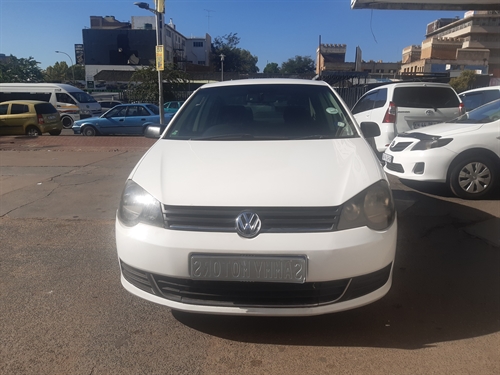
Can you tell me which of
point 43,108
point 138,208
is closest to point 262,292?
point 138,208

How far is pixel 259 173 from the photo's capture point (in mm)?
2664

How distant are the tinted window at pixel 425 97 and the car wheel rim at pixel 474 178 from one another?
3.02 m

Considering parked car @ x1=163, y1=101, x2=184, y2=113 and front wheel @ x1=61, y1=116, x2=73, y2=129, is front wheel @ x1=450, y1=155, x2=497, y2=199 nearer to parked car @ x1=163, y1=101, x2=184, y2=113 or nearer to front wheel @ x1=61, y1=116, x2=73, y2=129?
parked car @ x1=163, y1=101, x2=184, y2=113

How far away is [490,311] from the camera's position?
2.98 m

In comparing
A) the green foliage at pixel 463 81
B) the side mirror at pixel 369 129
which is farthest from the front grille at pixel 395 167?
the green foliage at pixel 463 81

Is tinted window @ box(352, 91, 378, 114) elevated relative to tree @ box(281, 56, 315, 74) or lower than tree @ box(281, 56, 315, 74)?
lower

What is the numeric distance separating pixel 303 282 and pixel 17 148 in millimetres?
12257

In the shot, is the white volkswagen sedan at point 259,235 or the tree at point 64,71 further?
the tree at point 64,71

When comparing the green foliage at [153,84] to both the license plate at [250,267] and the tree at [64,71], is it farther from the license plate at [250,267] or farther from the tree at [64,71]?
the tree at [64,71]

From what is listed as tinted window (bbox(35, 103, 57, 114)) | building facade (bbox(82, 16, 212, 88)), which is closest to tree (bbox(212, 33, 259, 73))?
building facade (bbox(82, 16, 212, 88))

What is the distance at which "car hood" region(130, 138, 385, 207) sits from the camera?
2.44 meters

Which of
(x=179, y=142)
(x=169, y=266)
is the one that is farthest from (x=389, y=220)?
(x=179, y=142)

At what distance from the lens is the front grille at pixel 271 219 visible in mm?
2355

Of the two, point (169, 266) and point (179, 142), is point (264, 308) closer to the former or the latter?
point (169, 266)
